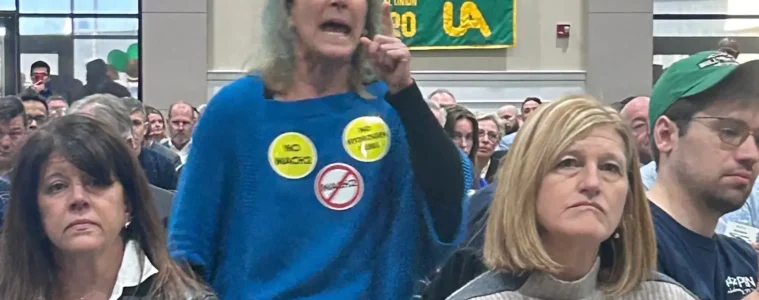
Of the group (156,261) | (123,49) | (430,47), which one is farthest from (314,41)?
(123,49)

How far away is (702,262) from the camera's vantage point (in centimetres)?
225

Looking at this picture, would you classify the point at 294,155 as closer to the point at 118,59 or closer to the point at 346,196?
the point at 346,196

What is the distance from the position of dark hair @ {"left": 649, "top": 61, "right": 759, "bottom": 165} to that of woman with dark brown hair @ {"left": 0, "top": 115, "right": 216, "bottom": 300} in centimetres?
114

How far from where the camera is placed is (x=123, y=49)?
11852mm

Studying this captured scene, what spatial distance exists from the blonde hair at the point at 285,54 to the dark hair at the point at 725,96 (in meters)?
0.74

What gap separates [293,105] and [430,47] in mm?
9563

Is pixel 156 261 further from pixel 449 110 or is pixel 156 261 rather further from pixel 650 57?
pixel 650 57

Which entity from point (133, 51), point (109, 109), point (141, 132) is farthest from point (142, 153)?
point (133, 51)

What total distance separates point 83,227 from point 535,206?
0.93m

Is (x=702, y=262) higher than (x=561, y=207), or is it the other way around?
(x=561, y=207)

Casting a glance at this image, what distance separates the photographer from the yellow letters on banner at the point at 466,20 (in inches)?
449

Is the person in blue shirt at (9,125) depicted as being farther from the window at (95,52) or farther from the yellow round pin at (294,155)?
the window at (95,52)

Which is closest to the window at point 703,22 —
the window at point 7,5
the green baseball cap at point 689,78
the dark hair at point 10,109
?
the window at point 7,5

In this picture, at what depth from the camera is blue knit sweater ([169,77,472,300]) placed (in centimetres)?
202
